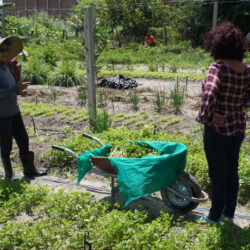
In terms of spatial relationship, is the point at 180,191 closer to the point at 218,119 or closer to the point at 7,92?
the point at 218,119

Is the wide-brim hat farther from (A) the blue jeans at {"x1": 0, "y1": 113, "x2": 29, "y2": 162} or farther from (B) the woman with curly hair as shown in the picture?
Answer: (B) the woman with curly hair

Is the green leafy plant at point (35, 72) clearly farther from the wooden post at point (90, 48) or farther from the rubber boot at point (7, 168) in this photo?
the rubber boot at point (7, 168)

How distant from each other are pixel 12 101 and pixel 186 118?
3.29m

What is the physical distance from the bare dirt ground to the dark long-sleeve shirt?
100 centimetres

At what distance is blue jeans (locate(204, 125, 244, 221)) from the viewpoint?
117 inches

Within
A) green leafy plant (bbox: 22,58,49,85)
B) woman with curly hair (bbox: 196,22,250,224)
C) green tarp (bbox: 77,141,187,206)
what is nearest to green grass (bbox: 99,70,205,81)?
green leafy plant (bbox: 22,58,49,85)

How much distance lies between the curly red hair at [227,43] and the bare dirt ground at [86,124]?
1.67 m

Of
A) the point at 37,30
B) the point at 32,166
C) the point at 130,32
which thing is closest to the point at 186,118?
the point at 32,166

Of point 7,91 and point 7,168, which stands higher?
point 7,91

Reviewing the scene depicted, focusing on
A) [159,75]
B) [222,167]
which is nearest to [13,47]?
[222,167]


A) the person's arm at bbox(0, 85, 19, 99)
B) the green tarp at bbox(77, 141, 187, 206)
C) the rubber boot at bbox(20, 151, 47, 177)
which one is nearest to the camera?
the green tarp at bbox(77, 141, 187, 206)

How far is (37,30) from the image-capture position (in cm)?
2134

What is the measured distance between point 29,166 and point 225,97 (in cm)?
295

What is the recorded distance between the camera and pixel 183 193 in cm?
359
